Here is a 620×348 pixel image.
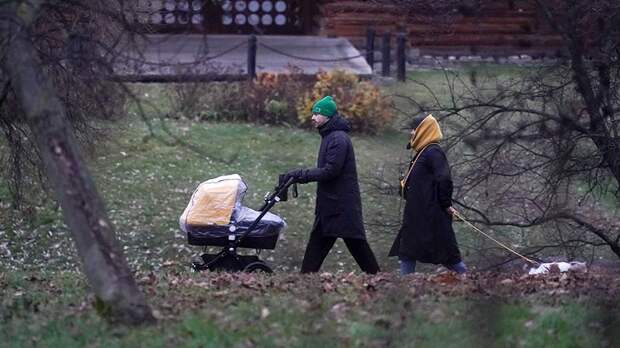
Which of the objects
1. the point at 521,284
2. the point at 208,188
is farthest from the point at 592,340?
the point at 208,188

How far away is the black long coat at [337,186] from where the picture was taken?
392 inches

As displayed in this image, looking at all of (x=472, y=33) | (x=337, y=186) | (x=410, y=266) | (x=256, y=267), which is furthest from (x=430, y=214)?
(x=472, y=33)

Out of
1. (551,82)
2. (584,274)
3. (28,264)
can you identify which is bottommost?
(28,264)

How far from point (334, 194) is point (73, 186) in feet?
12.6

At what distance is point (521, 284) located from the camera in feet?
27.7

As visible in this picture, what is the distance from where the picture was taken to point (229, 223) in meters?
10.1

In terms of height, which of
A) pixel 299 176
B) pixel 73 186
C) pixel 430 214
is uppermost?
pixel 73 186

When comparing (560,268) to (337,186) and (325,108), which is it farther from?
(325,108)

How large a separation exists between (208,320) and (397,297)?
1473mm

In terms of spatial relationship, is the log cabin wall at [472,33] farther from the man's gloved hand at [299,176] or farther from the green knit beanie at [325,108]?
the man's gloved hand at [299,176]

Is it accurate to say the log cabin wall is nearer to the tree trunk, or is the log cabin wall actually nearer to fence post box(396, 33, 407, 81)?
fence post box(396, 33, 407, 81)

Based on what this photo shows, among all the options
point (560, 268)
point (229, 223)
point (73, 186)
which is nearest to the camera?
point (73, 186)

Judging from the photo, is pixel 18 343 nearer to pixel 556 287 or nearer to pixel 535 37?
pixel 556 287

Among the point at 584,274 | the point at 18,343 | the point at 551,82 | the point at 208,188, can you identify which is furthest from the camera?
the point at 551,82
